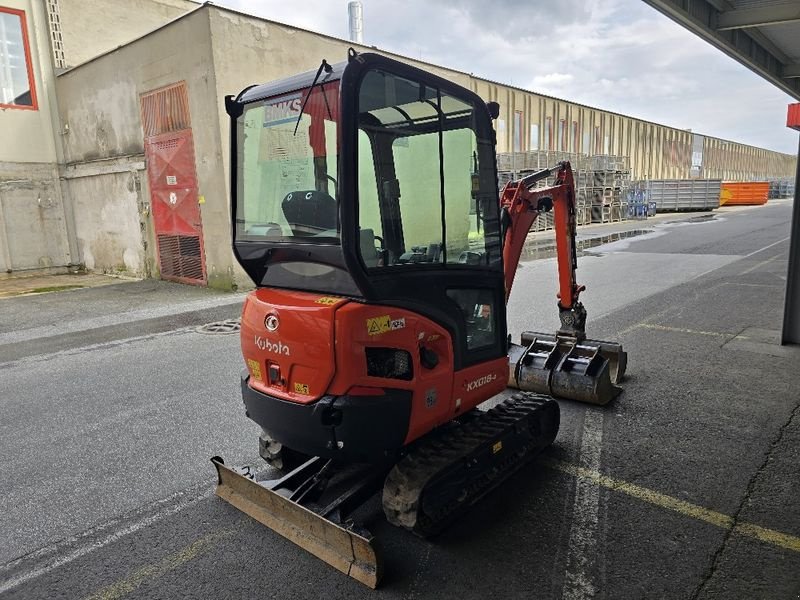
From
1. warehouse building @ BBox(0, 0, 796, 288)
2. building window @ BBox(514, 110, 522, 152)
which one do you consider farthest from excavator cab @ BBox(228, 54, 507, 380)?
building window @ BBox(514, 110, 522, 152)

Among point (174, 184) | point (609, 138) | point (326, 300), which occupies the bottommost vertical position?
point (326, 300)

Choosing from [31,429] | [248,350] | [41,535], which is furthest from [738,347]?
[31,429]

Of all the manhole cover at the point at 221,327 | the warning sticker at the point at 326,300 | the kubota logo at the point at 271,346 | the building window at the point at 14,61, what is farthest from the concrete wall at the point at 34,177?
the warning sticker at the point at 326,300

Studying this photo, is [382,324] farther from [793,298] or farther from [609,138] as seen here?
[609,138]

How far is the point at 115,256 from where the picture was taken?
16.4 m

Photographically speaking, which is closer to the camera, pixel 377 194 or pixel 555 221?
pixel 377 194

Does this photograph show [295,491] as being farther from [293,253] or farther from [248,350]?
[293,253]

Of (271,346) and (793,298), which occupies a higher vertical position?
(271,346)

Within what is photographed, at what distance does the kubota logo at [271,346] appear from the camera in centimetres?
319

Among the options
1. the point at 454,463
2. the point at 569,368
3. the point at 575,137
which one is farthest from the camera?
the point at 575,137

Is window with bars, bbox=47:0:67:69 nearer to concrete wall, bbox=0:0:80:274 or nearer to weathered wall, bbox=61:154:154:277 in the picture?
concrete wall, bbox=0:0:80:274

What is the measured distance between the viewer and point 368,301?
300 centimetres

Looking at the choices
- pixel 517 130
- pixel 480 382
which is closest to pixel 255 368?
pixel 480 382

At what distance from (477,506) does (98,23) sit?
19.7m
